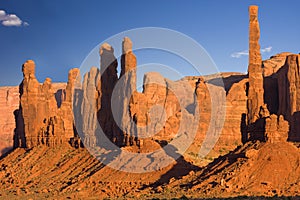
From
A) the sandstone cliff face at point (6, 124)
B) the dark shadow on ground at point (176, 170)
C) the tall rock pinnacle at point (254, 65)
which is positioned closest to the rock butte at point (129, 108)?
the tall rock pinnacle at point (254, 65)

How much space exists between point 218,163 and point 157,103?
9033 centimetres

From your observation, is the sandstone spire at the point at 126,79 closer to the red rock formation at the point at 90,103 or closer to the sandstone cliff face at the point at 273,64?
the red rock formation at the point at 90,103

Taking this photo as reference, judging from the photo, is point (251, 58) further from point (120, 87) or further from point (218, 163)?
point (218, 163)

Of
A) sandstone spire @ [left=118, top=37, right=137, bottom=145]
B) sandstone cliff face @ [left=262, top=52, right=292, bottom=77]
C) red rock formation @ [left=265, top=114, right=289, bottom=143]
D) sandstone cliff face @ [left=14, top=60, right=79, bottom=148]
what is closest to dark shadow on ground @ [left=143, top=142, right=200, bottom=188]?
red rock formation @ [left=265, top=114, right=289, bottom=143]

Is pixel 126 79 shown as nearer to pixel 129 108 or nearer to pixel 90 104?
pixel 129 108

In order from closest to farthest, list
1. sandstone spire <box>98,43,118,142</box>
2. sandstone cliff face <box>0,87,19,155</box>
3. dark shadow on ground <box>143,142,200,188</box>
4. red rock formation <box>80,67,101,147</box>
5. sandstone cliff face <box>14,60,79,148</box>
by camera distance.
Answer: dark shadow on ground <box>143,142,200,188</box> → sandstone cliff face <box>14,60,79,148</box> → sandstone spire <box>98,43,118,142</box> → red rock formation <box>80,67,101,147</box> → sandstone cliff face <box>0,87,19,155</box>

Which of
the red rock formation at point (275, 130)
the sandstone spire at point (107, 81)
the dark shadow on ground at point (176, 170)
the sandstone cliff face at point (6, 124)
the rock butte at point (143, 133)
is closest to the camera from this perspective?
→ the rock butte at point (143, 133)

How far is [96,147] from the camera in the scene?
86.0m

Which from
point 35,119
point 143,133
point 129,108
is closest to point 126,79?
point 129,108

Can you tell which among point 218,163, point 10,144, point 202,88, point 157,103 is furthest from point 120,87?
point 10,144

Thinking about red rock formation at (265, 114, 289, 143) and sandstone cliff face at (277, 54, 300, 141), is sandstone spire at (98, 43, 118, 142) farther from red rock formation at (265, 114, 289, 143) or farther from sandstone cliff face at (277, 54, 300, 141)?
red rock formation at (265, 114, 289, 143)

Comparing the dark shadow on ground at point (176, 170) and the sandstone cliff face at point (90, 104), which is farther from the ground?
the sandstone cliff face at point (90, 104)

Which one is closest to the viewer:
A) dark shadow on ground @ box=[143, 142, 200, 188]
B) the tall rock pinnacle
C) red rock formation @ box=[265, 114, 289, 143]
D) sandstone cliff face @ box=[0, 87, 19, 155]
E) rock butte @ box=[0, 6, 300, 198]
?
rock butte @ box=[0, 6, 300, 198]

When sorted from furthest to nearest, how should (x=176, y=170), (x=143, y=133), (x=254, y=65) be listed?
(x=254, y=65) < (x=143, y=133) < (x=176, y=170)
